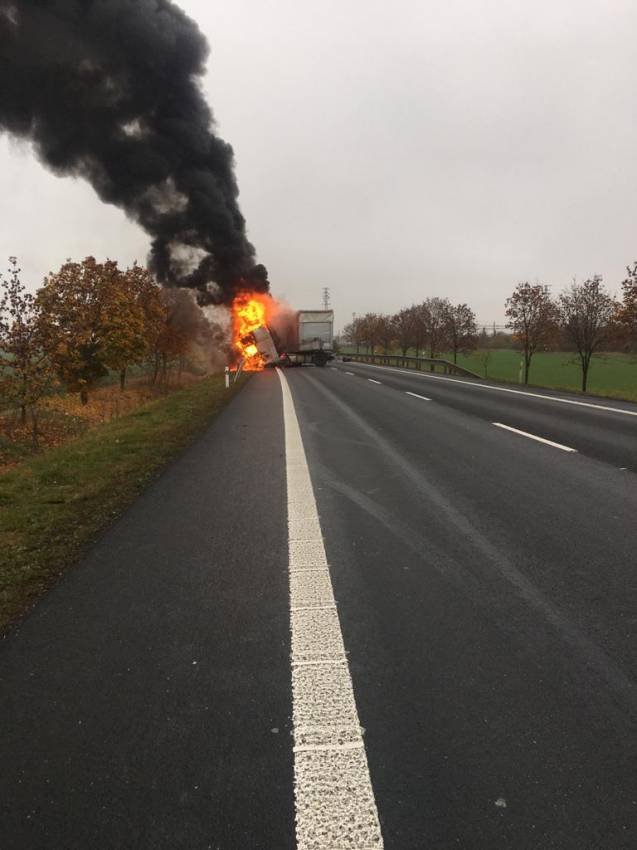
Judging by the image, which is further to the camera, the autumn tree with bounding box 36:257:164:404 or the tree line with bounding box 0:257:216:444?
the autumn tree with bounding box 36:257:164:404

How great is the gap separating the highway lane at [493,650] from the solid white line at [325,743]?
67 mm

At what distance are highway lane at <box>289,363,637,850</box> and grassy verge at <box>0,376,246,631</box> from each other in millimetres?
2119

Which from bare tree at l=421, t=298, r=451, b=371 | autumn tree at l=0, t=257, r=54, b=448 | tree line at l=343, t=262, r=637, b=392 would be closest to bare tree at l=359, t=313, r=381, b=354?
Answer: bare tree at l=421, t=298, r=451, b=371

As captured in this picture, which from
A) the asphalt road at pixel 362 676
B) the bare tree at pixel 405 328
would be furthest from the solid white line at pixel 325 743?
the bare tree at pixel 405 328

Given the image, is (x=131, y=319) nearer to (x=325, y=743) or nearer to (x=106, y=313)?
(x=106, y=313)

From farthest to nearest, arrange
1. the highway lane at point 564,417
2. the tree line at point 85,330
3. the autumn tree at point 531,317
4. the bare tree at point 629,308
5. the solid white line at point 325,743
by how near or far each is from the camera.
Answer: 1. the autumn tree at point 531,317
2. the bare tree at point 629,308
3. the tree line at point 85,330
4. the highway lane at point 564,417
5. the solid white line at point 325,743

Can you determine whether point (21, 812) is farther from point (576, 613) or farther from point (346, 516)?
point (346, 516)

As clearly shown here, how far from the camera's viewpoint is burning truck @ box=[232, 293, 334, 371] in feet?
113

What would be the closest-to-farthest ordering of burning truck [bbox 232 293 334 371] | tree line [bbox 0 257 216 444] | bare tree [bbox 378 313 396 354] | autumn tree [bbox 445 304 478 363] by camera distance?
tree line [bbox 0 257 216 444]
burning truck [bbox 232 293 334 371]
autumn tree [bbox 445 304 478 363]
bare tree [bbox 378 313 396 354]

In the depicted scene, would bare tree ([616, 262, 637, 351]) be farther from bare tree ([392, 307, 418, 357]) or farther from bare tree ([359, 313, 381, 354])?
bare tree ([359, 313, 381, 354])

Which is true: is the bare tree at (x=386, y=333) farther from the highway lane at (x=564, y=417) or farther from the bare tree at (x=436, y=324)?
the highway lane at (x=564, y=417)

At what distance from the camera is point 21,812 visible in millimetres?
1690

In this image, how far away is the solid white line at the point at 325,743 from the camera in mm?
1639

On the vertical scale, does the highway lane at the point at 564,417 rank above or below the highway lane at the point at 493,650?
above
